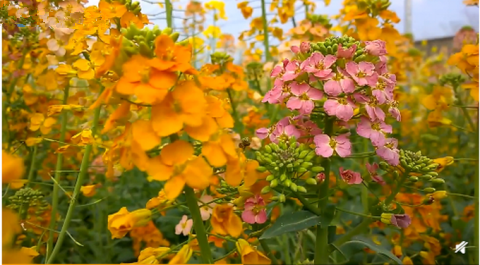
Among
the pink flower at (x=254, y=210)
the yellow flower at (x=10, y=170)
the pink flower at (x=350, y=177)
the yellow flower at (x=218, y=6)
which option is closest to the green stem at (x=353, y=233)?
the pink flower at (x=350, y=177)

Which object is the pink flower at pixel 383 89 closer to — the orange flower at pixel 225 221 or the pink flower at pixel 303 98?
the pink flower at pixel 303 98

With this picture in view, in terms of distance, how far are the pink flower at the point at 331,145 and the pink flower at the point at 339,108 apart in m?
0.04

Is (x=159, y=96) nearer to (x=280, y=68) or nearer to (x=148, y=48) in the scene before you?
(x=148, y=48)

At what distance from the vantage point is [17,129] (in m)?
1.72

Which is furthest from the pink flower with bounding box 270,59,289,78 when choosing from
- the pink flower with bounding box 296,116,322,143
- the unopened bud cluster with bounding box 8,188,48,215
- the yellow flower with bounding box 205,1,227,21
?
the yellow flower with bounding box 205,1,227,21

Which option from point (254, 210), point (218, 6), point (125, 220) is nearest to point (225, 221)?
point (254, 210)

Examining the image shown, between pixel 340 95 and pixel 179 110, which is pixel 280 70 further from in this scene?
pixel 179 110

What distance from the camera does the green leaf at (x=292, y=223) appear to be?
88 centimetres

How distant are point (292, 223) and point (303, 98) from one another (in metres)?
0.24

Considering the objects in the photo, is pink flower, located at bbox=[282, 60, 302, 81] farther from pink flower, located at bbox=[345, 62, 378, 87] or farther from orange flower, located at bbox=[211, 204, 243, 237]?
orange flower, located at bbox=[211, 204, 243, 237]

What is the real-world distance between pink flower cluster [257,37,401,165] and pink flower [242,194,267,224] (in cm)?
13

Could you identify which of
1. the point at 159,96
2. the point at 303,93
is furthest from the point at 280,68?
the point at 159,96

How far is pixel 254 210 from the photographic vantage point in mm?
938

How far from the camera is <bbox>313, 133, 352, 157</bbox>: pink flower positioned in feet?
2.92
